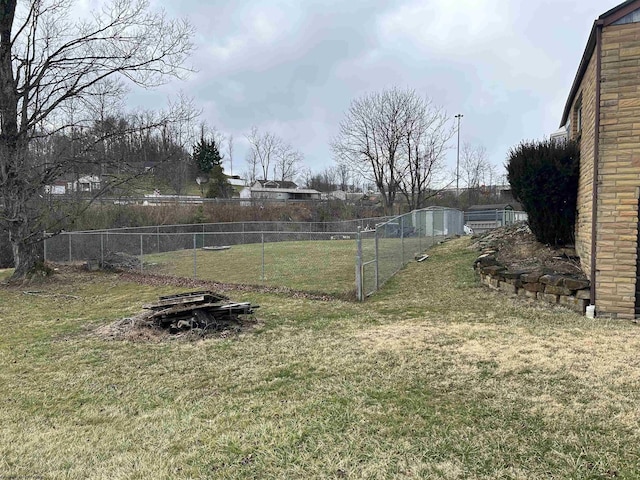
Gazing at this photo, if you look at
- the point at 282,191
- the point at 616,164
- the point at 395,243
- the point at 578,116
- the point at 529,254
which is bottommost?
the point at 529,254

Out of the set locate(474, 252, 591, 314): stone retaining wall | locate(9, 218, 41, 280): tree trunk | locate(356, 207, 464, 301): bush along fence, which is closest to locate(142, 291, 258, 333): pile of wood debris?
locate(356, 207, 464, 301): bush along fence

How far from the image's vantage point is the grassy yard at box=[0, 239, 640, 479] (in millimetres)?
2883

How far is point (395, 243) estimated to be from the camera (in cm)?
1268

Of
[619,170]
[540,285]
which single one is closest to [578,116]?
[619,170]

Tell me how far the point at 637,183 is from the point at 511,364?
165 inches

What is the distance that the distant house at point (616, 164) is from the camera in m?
6.75

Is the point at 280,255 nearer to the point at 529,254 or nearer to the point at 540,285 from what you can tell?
the point at 529,254

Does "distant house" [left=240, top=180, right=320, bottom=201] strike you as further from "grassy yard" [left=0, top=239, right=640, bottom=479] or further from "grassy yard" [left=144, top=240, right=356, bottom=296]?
"grassy yard" [left=0, top=239, right=640, bottom=479]

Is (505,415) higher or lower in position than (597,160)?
lower

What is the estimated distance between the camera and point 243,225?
27.4 metres

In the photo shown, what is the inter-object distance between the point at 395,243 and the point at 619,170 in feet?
21.3

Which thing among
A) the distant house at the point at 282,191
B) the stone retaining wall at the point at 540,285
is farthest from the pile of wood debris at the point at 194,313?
the distant house at the point at 282,191

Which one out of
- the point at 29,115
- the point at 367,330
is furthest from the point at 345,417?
the point at 29,115

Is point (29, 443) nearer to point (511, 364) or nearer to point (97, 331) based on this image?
point (97, 331)
